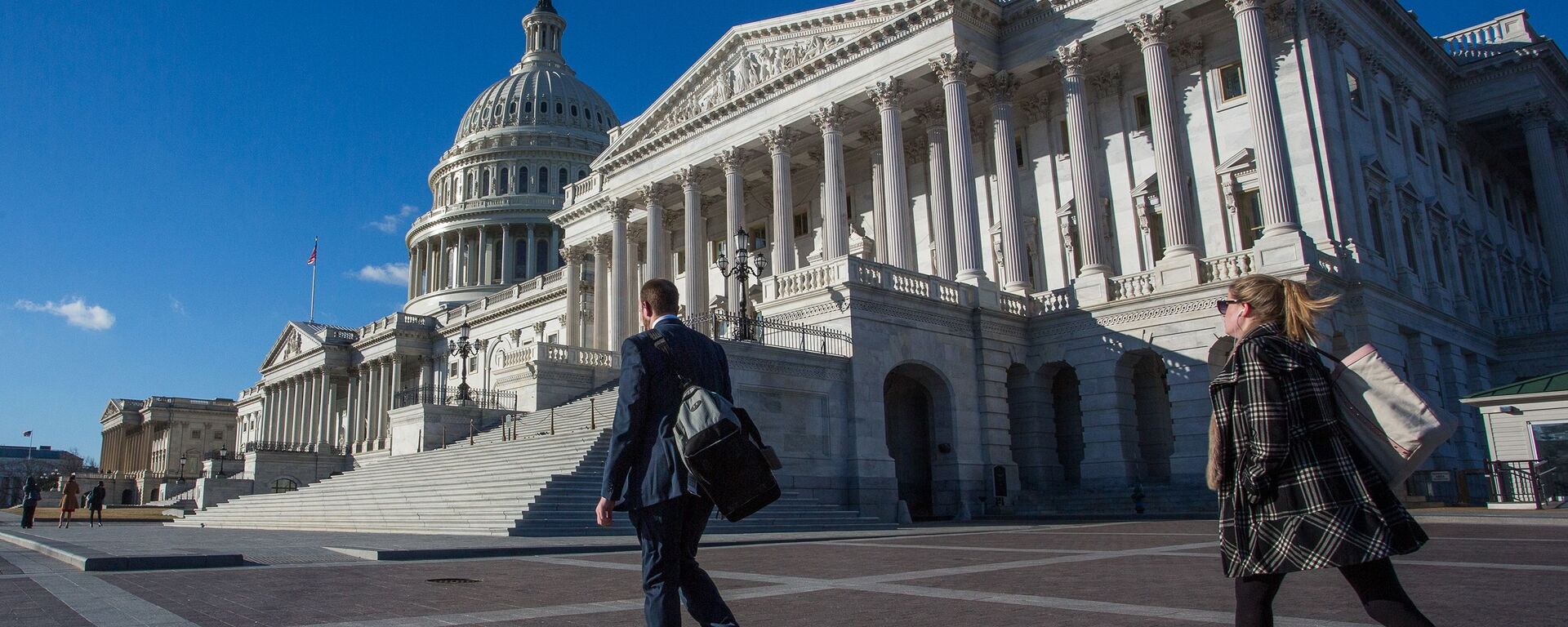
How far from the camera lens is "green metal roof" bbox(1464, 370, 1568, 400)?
23.4m

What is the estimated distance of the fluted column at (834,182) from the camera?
36750mm

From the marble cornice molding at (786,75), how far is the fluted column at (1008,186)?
2.87m

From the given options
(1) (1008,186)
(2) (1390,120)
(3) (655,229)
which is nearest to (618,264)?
(3) (655,229)

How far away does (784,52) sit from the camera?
4331cm

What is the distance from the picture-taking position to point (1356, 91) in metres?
35.7

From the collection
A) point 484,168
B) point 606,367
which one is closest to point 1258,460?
point 606,367

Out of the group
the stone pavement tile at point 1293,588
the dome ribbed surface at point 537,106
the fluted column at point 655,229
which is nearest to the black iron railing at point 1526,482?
the stone pavement tile at point 1293,588

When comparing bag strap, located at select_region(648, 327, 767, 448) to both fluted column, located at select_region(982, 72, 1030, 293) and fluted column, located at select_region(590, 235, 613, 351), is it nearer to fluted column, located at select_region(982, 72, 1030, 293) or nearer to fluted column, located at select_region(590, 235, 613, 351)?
fluted column, located at select_region(982, 72, 1030, 293)

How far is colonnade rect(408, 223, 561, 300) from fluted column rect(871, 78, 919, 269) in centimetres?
7471

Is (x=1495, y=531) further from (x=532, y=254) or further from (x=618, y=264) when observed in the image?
(x=532, y=254)

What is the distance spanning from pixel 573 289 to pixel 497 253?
52.5 m

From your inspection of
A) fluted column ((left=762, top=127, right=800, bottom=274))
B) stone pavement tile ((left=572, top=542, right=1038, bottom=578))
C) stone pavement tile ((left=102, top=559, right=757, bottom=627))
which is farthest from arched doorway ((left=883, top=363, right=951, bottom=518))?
stone pavement tile ((left=102, top=559, right=757, bottom=627))

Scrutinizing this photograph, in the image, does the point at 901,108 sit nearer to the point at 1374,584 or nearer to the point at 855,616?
the point at 855,616

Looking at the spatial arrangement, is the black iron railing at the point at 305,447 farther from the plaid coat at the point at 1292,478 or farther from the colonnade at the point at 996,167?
the plaid coat at the point at 1292,478
